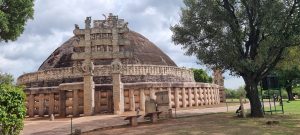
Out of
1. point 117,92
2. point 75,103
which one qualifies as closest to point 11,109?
point 117,92

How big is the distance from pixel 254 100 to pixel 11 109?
12998 millimetres

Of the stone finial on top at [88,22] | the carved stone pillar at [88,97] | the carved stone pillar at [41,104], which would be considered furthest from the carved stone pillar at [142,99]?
the carved stone pillar at [41,104]

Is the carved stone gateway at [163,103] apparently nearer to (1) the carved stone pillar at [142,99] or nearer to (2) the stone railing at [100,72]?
(1) the carved stone pillar at [142,99]

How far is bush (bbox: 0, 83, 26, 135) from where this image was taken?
38.0 feet

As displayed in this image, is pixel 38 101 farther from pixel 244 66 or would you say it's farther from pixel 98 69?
pixel 244 66

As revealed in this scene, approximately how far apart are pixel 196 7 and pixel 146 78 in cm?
1096

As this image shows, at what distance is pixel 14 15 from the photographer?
19.0 metres

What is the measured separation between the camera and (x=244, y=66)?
58.8 ft

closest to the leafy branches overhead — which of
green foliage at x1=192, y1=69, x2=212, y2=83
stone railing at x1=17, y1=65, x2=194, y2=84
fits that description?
stone railing at x1=17, y1=65, x2=194, y2=84

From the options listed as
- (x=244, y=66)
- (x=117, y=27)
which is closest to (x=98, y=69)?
(x=117, y=27)

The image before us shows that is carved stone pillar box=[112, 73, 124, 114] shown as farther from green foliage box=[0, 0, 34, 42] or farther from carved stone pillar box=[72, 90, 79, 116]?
green foliage box=[0, 0, 34, 42]

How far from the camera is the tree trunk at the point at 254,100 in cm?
1873

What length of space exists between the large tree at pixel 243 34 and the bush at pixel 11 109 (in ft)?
36.0

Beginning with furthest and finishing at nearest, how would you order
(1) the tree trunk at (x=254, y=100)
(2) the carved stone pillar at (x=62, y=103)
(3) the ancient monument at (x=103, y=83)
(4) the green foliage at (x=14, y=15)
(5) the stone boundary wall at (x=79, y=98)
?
(2) the carved stone pillar at (x=62, y=103), (5) the stone boundary wall at (x=79, y=98), (3) the ancient monument at (x=103, y=83), (1) the tree trunk at (x=254, y=100), (4) the green foliage at (x=14, y=15)
